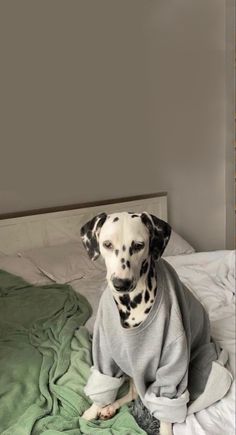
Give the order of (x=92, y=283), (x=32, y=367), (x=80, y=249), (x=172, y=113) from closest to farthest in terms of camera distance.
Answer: (x=32, y=367) → (x=92, y=283) → (x=80, y=249) → (x=172, y=113)

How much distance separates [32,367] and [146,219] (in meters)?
0.69

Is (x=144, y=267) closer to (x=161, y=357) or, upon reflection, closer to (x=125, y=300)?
(x=125, y=300)

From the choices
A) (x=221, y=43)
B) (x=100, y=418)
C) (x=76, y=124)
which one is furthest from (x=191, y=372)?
(x=221, y=43)

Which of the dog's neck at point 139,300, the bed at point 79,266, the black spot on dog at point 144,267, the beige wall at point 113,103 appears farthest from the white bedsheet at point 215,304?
the beige wall at point 113,103

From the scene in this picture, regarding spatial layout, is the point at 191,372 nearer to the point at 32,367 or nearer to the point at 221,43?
the point at 32,367

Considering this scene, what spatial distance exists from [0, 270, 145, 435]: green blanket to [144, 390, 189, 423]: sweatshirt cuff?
72mm

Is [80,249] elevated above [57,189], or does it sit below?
below

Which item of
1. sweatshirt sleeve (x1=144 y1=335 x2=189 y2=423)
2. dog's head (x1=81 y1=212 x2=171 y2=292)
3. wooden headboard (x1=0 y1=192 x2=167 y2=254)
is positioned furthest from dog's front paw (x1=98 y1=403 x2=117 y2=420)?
wooden headboard (x1=0 y1=192 x2=167 y2=254)

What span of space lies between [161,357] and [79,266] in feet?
3.80

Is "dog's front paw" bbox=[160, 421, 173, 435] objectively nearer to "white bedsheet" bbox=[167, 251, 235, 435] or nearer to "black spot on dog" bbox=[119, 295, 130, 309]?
"white bedsheet" bbox=[167, 251, 235, 435]

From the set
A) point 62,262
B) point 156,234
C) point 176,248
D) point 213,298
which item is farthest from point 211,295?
point 156,234

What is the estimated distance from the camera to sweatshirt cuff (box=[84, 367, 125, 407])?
3.65 ft

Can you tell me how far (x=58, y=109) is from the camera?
2.28 meters

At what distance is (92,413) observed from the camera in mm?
1123
